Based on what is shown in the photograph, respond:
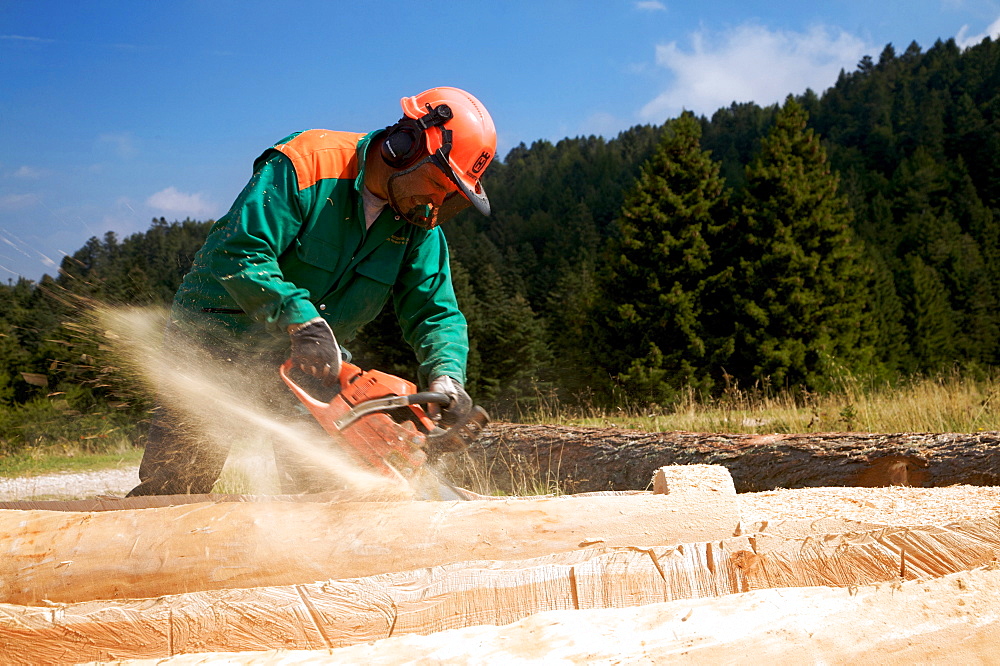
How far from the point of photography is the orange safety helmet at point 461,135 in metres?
2.82

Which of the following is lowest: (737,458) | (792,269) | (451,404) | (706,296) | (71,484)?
(71,484)

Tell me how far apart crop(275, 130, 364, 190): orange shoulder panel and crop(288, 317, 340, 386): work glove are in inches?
24.5

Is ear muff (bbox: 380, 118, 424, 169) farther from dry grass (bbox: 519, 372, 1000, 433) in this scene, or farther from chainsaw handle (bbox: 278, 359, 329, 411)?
dry grass (bbox: 519, 372, 1000, 433)

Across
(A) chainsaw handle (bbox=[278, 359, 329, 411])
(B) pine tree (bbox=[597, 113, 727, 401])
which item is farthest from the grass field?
(B) pine tree (bbox=[597, 113, 727, 401])

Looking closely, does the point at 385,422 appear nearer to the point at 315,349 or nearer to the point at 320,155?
the point at 315,349

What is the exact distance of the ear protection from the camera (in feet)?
9.17

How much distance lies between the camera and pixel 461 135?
2.86 m

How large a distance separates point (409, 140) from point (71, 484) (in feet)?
21.8

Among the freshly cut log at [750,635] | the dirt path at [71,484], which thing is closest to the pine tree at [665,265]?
the dirt path at [71,484]

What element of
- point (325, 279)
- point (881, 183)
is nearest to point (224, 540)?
point (325, 279)

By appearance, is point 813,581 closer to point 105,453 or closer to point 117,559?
point 117,559

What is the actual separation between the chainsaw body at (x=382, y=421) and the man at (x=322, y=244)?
100 millimetres

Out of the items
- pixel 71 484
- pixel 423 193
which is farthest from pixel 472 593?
pixel 71 484

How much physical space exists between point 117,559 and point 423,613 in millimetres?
964
